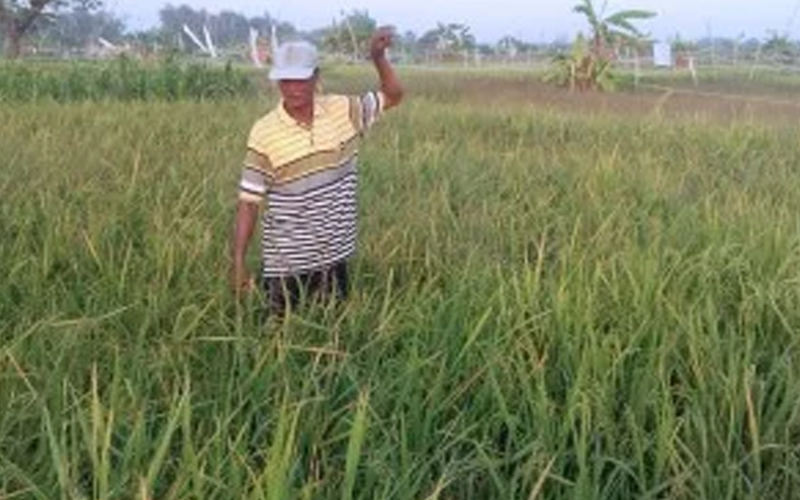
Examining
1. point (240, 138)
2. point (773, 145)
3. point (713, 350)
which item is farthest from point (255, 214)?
point (773, 145)

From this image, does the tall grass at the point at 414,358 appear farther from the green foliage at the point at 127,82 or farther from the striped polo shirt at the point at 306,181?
the green foliage at the point at 127,82

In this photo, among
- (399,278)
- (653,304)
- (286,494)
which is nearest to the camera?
(286,494)

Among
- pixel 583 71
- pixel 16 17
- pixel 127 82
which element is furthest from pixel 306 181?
pixel 16 17

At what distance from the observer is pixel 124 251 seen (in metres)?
3.53

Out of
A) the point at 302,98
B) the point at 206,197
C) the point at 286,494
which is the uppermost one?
the point at 302,98

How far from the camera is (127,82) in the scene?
14.2 metres

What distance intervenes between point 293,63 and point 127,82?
1224 cm

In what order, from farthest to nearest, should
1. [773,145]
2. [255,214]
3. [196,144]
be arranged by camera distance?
1. [773,145]
2. [196,144]
3. [255,214]

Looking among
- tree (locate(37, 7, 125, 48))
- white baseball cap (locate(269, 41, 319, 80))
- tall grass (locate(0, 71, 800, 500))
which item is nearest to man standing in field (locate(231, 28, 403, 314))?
white baseball cap (locate(269, 41, 319, 80))

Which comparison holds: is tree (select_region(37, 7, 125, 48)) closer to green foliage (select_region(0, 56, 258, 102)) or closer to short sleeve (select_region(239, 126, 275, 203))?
green foliage (select_region(0, 56, 258, 102))

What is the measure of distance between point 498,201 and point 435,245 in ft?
4.33

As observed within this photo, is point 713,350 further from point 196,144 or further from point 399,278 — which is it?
point 196,144

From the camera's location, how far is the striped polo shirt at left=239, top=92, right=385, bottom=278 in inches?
118

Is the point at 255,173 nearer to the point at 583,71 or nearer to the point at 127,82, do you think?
the point at 127,82
